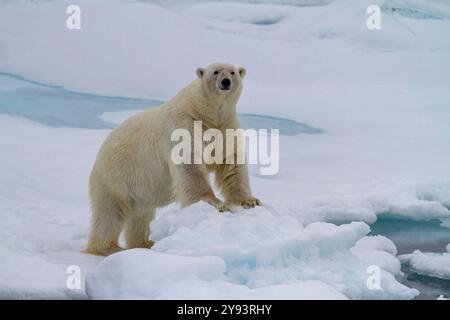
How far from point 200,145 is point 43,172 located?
2209 mm

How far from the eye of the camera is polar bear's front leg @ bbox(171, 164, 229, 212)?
3.70m

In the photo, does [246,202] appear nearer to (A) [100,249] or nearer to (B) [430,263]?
(A) [100,249]

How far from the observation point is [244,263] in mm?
3166

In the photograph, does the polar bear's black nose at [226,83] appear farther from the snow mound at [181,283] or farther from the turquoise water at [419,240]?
the turquoise water at [419,240]

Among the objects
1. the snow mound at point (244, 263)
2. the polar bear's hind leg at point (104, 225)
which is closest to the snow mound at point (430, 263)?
the snow mound at point (244, 263)

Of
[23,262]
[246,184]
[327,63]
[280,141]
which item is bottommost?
[23,262]

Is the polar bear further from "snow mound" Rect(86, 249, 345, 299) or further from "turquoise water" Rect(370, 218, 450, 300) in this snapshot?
"turquoise water" Rect(370, 218, 450, 300)

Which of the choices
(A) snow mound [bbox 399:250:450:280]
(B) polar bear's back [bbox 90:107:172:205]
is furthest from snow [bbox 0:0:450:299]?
(B) polar bear's back [bbox 90:107:172:205]

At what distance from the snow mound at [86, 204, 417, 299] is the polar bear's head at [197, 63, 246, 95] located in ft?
2.51

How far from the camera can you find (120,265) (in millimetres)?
3055

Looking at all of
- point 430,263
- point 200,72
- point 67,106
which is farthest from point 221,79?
point 67,106

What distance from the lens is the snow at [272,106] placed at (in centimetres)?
420

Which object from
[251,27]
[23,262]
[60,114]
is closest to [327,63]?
[251,27]
